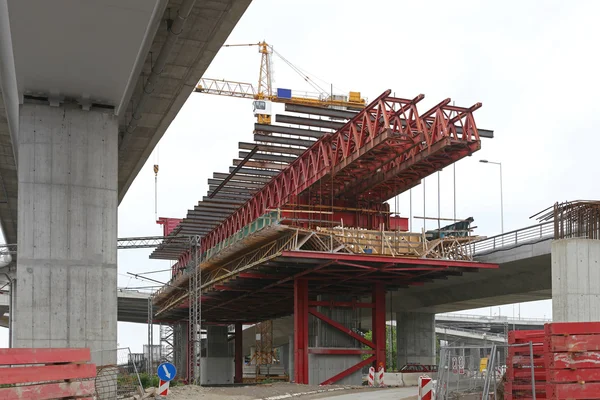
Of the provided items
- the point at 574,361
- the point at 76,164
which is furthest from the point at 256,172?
the point at 574,361

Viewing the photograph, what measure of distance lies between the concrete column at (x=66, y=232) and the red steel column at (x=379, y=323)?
70.1 feet

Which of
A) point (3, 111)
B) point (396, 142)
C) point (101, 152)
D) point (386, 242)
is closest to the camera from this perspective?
point (101, 152)

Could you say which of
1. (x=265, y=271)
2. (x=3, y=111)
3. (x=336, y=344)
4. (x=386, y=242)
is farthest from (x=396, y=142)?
(x=3, y=111)

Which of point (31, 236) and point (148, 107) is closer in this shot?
point (31, 236)

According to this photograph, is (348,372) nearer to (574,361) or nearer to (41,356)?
(574,361)

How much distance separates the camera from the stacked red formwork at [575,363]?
1662 centimetres

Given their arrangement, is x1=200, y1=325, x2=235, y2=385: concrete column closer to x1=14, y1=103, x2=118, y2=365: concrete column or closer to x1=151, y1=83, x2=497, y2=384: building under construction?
x1=151, y1=83, x2=497, y2=384: building under construction

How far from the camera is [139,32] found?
1859 centimetres

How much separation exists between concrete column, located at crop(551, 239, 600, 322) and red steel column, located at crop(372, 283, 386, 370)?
16777 millimetres

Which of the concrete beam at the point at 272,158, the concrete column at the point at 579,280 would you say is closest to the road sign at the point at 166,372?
the concrete column at the point at 579,280

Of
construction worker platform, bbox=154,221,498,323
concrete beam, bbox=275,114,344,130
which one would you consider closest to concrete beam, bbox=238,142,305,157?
concrete beam, bbox=275,114,344,130

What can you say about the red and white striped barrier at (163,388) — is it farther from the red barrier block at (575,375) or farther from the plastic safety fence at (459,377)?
the red barrier block at (575,375)

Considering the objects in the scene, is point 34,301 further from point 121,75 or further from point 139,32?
point 139,32

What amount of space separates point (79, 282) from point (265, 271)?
19.2m
